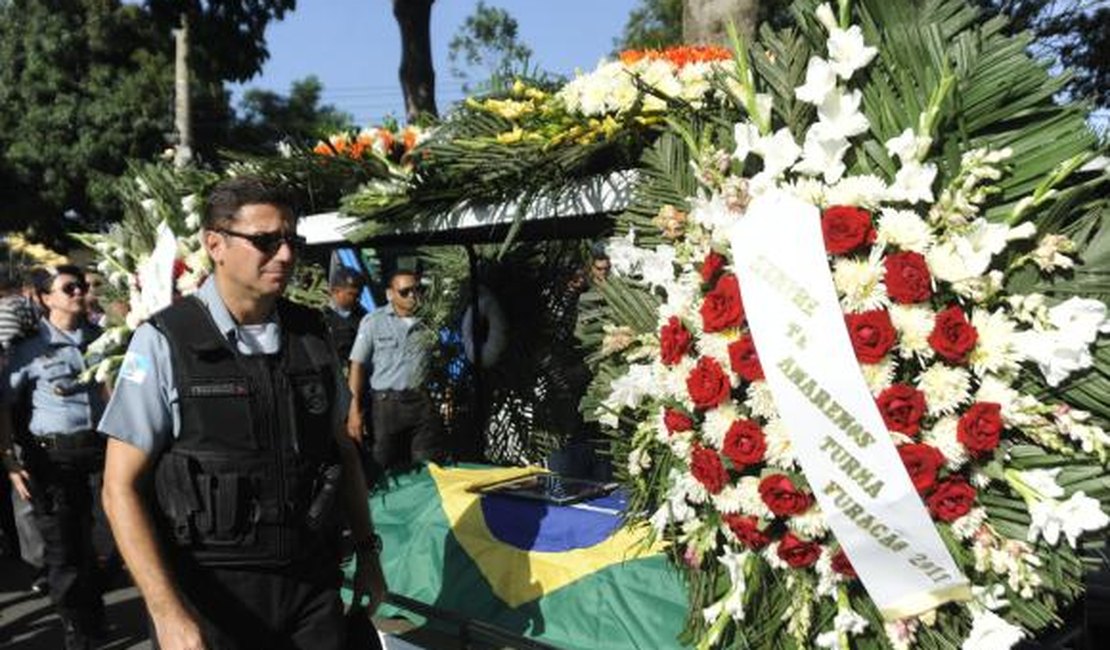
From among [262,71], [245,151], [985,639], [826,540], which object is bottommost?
[985,639]

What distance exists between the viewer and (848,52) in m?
2.51

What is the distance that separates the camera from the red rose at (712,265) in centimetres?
264

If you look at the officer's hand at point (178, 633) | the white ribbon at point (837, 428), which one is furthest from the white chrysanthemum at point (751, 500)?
the officer's hand at point (178, 633)

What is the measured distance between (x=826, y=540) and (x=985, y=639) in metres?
0.39

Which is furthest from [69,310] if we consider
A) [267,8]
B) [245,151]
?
[267,8]

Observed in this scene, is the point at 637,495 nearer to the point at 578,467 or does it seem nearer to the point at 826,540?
the point at 826,540

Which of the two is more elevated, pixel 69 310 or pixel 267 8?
pixel 267 8

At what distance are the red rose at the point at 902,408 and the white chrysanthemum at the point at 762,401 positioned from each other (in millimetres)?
248

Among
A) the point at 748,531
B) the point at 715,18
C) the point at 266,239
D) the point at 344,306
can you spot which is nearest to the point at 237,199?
the point at 266,239

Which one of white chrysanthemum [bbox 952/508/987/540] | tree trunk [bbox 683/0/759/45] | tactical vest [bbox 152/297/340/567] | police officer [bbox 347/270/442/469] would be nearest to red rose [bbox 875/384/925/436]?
white chrysanthemum [bbox 952/508/987/540]

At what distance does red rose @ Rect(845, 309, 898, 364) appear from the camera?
2.37m

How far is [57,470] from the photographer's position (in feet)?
17.6

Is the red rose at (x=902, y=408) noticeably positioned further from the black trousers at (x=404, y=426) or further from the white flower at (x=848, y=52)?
the black trousers at (x=404, y=426)

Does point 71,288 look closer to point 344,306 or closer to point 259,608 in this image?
point 344,306
